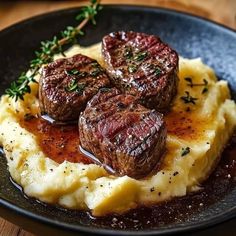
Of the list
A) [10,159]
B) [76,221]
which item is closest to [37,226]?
[76,221]

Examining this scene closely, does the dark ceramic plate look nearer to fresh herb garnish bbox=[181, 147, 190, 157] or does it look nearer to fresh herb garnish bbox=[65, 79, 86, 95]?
fresh herb garnish bbox=[65, 79, 86, 95]

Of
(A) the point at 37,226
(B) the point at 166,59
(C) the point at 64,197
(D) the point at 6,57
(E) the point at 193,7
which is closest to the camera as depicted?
(A) the point at 37,226

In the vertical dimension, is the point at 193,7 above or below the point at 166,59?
below

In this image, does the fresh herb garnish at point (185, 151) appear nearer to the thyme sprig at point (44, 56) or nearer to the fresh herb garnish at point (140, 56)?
the fresh herb garnish at point (140, 56)

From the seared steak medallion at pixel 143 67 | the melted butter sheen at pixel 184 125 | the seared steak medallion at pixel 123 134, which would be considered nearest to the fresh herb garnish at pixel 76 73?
the seared steak medallion at pixel 143 67

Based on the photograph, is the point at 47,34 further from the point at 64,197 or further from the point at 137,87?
the point at 64,197

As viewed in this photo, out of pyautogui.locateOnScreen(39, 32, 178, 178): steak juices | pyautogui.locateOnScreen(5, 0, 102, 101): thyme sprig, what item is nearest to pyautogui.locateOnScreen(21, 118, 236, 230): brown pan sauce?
pyautogui.locateOnScreen(39, 32, 178, 178): steak juices
